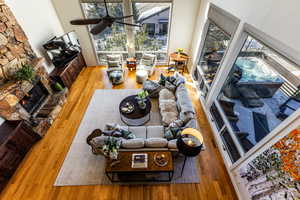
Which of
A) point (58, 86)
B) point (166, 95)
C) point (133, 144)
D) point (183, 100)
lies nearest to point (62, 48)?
point (58, 86)

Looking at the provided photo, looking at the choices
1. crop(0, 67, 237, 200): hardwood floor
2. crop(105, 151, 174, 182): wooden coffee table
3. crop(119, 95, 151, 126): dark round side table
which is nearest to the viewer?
crop(105, 151, 174, 182): wooden coffee table

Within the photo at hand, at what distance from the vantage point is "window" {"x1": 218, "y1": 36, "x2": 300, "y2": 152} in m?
2.05

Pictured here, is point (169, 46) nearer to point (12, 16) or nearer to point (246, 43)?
point (246, 43)

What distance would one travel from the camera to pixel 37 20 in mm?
4352

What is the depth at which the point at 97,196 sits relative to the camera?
2766 millimetres

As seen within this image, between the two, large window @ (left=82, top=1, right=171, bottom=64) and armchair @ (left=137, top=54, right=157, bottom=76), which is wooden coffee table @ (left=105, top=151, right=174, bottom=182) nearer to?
armchair @ (left=137, top=54, right=157, bottom=76)

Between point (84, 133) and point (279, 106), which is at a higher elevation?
point (279, 106)

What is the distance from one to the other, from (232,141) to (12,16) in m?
6.16

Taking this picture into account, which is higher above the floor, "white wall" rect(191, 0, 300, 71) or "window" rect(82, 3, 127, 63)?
"white wall" rect(191, 0, 300, 71)

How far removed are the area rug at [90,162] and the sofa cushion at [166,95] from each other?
0.42 m

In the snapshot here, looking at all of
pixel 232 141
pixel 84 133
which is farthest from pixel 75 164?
pixel 232 141

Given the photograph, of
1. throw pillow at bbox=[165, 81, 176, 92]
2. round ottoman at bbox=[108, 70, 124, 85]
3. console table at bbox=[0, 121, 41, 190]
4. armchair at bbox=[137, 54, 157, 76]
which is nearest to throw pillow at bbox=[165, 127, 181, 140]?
throw pillow at bbox=[165, 81, 176, 92]

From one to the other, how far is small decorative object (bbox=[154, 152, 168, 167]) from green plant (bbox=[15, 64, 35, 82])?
377cm

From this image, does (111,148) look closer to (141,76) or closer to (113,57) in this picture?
(141,76)
